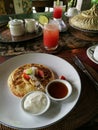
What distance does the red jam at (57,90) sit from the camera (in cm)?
80

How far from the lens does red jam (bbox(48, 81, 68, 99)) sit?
80 cm

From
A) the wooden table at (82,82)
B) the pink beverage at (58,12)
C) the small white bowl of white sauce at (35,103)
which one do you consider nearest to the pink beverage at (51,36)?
the wooden table at (82,82)

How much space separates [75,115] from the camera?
0.72 meters

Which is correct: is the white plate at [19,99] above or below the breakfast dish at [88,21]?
below

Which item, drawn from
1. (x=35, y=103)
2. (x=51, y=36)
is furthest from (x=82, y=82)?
(x=51, y=36)

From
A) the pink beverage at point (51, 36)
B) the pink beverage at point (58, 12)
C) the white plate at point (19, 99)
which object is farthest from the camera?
the pink beverage at point (58, 12)

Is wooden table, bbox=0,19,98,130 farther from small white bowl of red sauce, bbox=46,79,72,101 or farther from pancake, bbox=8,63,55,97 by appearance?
pancake, bbox=8,63,55,97

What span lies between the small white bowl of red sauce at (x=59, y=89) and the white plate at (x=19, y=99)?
0.03 meters

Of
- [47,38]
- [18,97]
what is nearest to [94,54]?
[47,38]

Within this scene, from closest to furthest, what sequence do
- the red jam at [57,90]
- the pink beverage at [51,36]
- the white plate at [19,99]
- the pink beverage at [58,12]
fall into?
1. the white plate at [19,99]
2. the red jam at [57,90]
3. the pink beverage at [51,36]
4. the pink beverage at [58,12]

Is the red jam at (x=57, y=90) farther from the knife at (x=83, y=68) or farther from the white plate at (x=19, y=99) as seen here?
the knife at (x=83, y=68)

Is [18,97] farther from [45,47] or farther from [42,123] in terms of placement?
[45,47]

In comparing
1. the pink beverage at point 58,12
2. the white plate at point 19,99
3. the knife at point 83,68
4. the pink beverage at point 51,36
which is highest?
the pink beverage at point 58,12

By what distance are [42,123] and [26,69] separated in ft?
1.22
